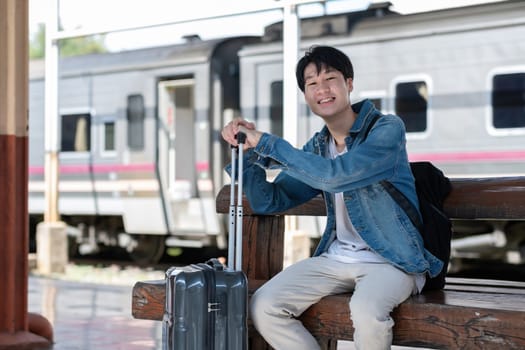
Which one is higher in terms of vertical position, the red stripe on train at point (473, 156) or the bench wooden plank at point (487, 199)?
the red stripe on train at point (473, 156)

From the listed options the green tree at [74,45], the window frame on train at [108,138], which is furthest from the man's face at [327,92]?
the green tree at [74,45]

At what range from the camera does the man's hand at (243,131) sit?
3.11m

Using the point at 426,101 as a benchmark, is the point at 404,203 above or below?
below

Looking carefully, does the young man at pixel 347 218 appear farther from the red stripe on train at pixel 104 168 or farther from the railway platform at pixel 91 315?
the red stripe on train at pixel 104 168

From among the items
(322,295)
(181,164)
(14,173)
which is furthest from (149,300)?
(181,164)

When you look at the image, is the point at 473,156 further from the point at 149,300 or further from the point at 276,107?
the point at 149,300

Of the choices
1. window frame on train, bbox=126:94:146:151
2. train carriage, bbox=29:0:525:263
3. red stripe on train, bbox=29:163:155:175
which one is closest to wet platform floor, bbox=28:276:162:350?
train carriage, bbox=29:0:525:263

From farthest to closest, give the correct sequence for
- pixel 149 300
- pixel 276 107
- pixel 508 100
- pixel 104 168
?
pixel 104 168 → pixel 276 107 → pixel 508 100 → pixel 149 300

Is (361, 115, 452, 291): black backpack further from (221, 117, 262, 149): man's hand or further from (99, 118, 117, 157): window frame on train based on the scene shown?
(99, 118, 117, 157): window frame on train

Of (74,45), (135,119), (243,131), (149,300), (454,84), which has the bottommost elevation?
(149,300)

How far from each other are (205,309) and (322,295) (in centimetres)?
43

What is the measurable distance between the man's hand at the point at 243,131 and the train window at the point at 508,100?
6.60 metres

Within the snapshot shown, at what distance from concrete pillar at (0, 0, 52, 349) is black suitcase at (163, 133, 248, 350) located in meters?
2.42

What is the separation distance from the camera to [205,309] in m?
2.91
